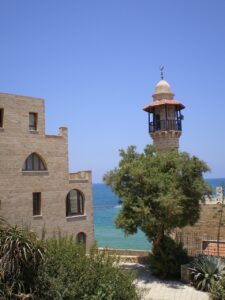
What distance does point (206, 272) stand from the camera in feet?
62.2

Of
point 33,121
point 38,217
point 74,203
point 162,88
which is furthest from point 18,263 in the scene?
point 162,88

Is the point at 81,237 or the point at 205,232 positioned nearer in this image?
the point at 81,237

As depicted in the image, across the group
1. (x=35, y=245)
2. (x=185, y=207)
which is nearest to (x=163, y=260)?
(x=185, y=207)

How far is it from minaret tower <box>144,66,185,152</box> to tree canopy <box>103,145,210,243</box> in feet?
44.7

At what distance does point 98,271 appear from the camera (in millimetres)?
13617

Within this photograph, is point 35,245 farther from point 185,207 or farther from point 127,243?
point 127,243

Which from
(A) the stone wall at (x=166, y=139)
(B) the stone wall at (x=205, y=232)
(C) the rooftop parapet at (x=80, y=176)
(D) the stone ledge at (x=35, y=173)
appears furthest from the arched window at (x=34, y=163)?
(A) the stone wall at (x=166, y=139)

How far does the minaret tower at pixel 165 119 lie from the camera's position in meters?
34.7

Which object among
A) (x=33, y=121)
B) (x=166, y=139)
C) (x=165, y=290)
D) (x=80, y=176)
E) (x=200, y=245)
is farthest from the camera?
(x=166, y=139)

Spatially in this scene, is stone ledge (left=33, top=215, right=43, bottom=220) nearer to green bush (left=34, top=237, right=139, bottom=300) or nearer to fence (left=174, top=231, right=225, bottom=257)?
fence (left=174, top=231, right=225, bottom=257)

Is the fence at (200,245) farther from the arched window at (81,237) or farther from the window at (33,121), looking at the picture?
the window at (33,121)

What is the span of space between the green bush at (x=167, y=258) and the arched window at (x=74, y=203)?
27.7 ft

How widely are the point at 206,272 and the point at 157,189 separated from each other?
4.82m

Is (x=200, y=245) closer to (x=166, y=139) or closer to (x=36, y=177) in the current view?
(x=166, y=139)
